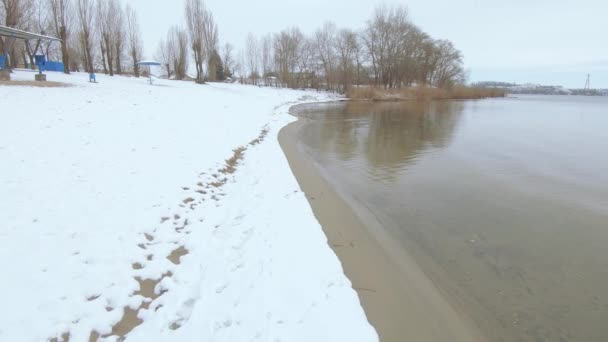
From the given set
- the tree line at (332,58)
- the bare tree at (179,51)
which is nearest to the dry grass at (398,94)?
the tree line at (332,58)

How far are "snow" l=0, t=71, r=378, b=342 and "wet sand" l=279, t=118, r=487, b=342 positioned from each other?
29 centimetres

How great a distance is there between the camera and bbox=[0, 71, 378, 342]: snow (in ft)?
10.8

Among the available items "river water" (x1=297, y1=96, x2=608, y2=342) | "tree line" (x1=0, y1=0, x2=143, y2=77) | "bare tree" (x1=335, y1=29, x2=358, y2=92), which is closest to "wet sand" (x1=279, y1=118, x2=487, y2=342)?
"river water" (x1=297, y1=96, x2=608, y2=342)

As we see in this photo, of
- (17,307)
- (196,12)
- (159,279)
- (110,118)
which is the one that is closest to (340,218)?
(159,279)

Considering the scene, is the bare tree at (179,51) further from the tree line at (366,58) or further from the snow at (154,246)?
the snow at (154,246)

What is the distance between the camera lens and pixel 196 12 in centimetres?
4028

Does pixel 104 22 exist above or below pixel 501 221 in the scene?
above

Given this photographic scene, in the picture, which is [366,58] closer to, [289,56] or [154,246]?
[289,56]

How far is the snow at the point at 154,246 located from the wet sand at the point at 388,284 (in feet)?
0.94

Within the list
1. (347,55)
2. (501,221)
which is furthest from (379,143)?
(347,55)

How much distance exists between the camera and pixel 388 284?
4.32 m

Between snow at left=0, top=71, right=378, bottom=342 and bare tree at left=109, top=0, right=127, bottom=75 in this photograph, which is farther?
bare tree at left=109, top=0, right=127, bottom=75

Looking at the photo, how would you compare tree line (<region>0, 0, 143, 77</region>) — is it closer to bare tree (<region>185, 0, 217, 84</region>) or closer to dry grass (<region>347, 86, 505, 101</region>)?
bare tree (<region>185, 0, 217, 84</region>)

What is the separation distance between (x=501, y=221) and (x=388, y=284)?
3.58m
